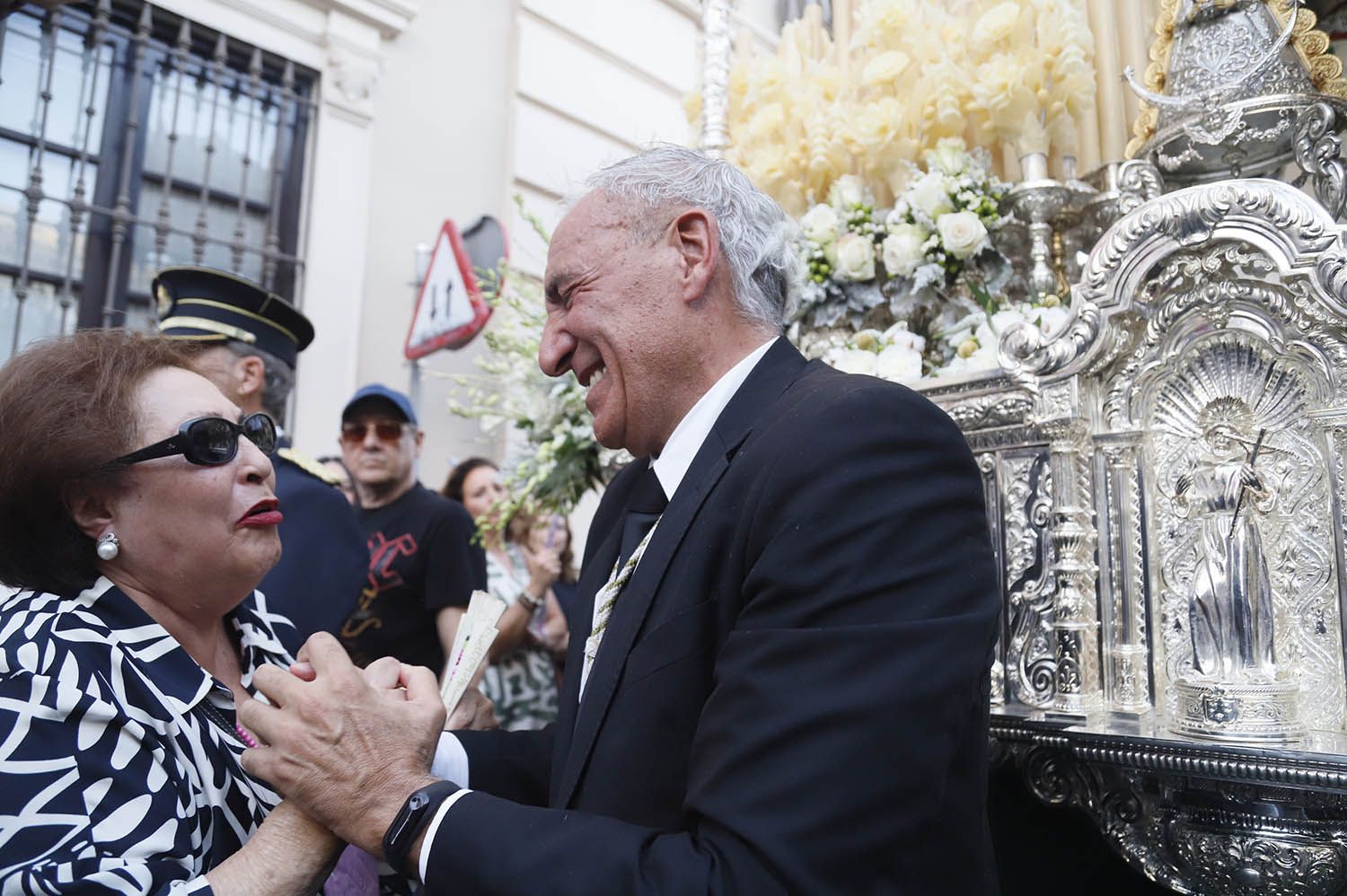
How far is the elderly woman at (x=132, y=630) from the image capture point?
113cm

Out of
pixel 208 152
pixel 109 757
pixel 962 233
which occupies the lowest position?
pixel 109 757

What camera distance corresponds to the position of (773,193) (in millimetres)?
2717

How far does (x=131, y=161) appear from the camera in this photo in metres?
4.78

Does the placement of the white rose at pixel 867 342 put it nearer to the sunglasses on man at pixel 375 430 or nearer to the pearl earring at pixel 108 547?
the pearl earring at pixel 108 547

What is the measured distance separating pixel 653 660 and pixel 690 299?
54 centimetres

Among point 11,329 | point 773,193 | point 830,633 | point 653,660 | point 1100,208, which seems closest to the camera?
point 830,633

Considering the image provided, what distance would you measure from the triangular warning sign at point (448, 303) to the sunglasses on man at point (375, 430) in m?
0.91

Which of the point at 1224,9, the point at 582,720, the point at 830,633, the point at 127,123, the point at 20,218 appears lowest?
the point at 582,720

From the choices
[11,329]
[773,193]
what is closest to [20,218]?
[11,329]

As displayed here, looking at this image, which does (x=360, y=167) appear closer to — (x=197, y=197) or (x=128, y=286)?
(x=197, y=197)

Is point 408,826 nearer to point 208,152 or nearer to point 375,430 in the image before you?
point 375,430

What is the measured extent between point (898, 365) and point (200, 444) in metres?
1.36

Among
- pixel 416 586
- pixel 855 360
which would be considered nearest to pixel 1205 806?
pixel 855 360

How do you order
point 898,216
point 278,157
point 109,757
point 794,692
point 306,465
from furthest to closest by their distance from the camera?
point 278,157 < point 306,465 < point 898,216 < point 109,757 < point 794,692
